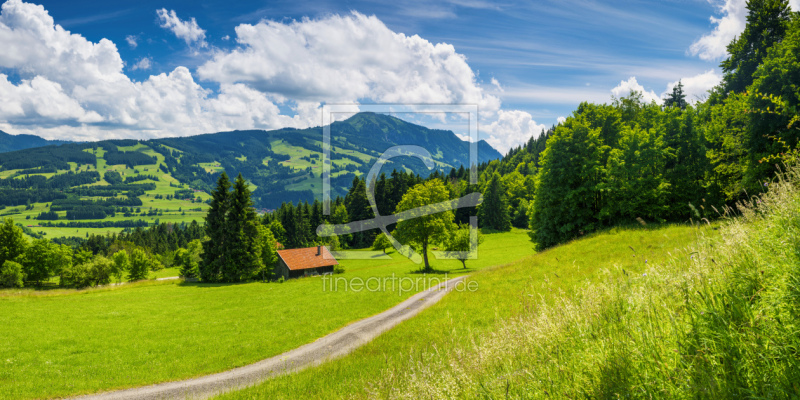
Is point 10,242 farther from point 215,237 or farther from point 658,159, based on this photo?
point 658,159

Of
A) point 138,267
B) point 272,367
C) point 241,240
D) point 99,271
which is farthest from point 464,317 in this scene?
point 138,267

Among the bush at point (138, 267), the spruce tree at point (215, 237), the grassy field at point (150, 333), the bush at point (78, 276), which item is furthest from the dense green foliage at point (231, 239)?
the bush at point (138, 267)

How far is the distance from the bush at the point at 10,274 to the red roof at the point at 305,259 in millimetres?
45457

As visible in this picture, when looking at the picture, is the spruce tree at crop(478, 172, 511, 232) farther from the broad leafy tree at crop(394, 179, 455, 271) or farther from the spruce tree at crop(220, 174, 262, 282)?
the spruce tree at crop(220, 174, 262, 282)

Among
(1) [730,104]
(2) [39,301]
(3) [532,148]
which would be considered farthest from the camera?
(3) [532,148]

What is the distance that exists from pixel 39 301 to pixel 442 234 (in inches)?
1560

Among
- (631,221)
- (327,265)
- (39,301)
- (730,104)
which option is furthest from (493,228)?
Answer: (39,301)

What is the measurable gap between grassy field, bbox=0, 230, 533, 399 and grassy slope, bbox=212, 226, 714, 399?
5.35 m

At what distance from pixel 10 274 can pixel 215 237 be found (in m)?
39.4

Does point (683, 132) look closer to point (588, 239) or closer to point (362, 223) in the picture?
point (588, 239)

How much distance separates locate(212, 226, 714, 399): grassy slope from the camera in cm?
817

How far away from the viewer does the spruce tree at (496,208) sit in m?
92.8

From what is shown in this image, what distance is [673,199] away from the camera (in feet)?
101

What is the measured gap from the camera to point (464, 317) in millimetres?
14461
